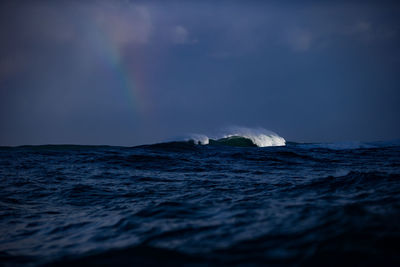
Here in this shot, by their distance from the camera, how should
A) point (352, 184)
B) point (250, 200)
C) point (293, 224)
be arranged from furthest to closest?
point (352, 184) < point (250, 200) < point (293, 224)

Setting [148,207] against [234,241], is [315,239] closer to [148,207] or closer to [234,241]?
[234,241]

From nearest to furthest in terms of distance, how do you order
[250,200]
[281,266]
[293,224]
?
1. [281,266]
2. [293,224]
3. [250,200]

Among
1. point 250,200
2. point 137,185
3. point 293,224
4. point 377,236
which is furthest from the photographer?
point 137,185

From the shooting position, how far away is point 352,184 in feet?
13.7

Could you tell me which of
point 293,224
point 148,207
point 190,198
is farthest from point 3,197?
point 293,224

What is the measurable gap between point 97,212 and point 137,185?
2085 mm

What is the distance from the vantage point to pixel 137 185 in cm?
612

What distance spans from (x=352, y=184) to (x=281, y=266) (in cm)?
308

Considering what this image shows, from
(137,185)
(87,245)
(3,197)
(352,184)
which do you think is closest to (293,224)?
(87,245)

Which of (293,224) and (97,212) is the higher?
(293,224)

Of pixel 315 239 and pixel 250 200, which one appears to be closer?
pixel 315 239

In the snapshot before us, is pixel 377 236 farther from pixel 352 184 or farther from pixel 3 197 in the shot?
pixel 3 197

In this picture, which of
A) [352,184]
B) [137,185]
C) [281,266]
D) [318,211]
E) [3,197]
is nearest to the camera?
[281,266]

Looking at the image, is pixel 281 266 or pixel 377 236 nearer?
pixel 281 266
